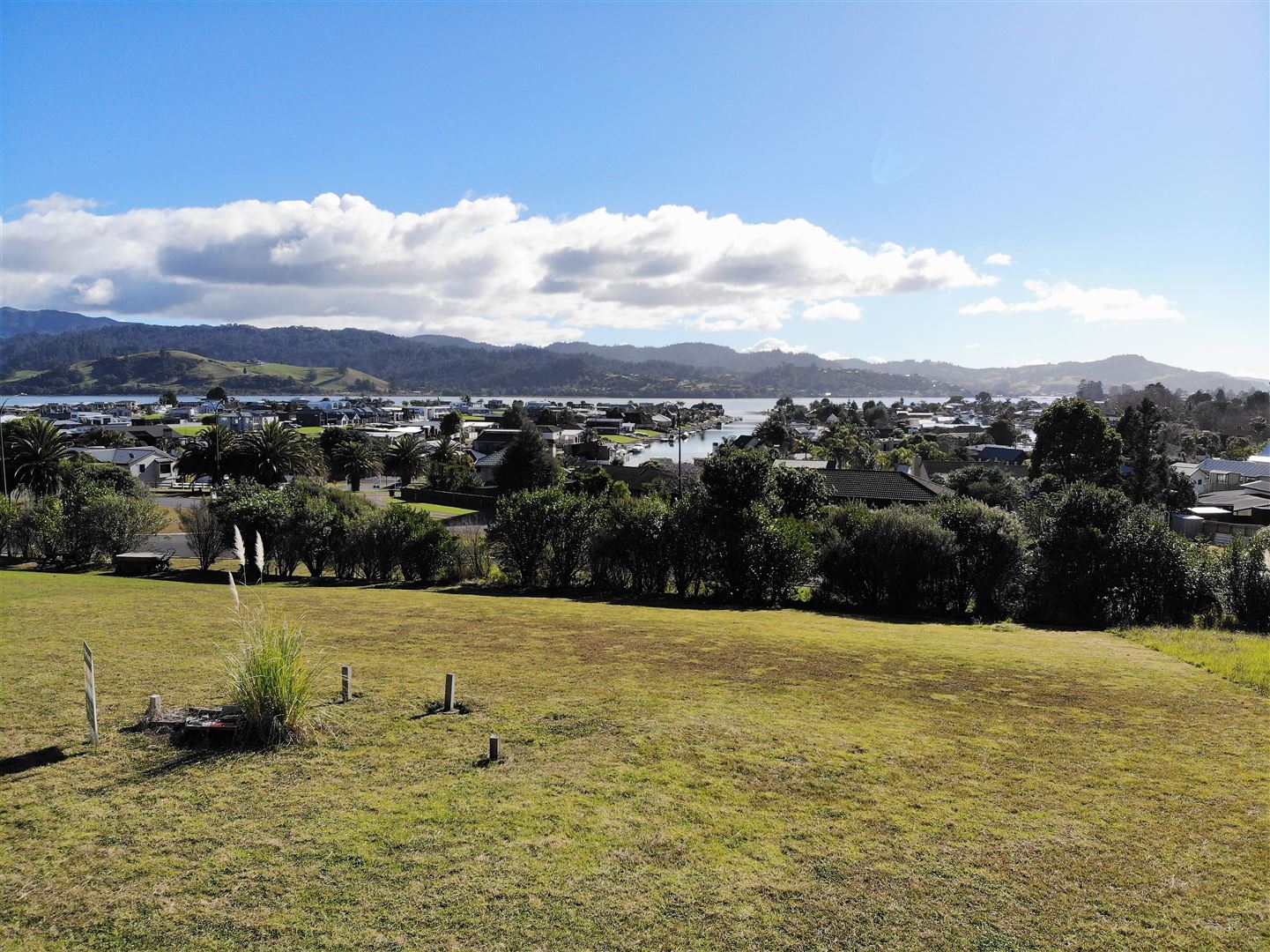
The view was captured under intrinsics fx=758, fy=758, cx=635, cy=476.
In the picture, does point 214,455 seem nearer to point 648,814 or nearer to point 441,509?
point 441,509

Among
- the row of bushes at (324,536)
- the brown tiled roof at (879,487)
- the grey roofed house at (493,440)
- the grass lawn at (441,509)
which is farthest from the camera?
the grey roofed house at (493,440)

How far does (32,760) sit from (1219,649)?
2087 centimetres

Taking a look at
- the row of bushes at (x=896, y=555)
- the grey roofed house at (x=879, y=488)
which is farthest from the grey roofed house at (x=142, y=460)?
the grey roofed house at (x=879, y=488)

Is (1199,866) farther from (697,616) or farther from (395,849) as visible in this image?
(697,616)

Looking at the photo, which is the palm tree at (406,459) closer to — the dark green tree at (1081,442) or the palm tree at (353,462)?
the palm tree at (353,462)

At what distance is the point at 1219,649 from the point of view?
16.5 meters

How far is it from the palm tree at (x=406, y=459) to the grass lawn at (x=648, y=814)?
61.1m

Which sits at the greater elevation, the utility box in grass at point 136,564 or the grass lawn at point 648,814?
the grass lawn at point 648,814

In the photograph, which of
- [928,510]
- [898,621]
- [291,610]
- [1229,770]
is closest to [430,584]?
[291,610]

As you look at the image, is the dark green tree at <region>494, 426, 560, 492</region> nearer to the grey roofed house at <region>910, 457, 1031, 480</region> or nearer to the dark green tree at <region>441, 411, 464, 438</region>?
the grey roofed house at <region>910, 457, 1031, 480</region>

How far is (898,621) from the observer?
21.5 metres

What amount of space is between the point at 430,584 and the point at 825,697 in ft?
60.9

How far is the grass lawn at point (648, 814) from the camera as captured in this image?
18.0 ft

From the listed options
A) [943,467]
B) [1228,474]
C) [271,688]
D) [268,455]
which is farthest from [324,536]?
[1228,474]
